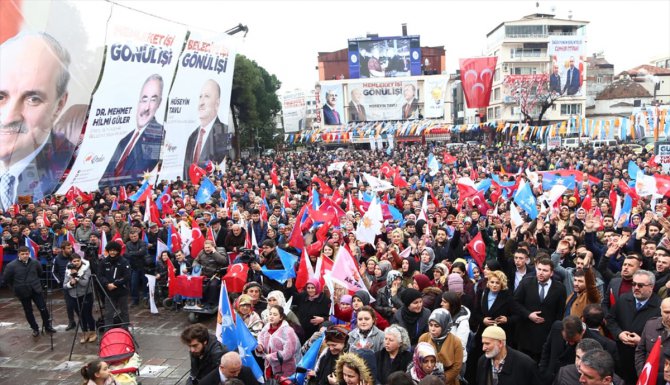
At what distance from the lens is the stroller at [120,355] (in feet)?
17.2

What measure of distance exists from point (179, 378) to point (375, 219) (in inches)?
199

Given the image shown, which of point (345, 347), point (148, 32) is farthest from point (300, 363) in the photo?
point (148, 32)

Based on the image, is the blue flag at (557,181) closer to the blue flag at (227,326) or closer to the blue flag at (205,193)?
the blue flag at (205,193)

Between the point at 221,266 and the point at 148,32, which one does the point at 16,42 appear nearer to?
the point at 148,32

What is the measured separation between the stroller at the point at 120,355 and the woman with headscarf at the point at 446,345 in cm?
273

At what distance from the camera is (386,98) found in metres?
63.4

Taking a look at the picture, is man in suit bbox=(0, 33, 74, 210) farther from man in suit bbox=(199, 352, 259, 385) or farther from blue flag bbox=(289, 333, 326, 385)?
man in suit bbox=(199, 352, 259, 385)

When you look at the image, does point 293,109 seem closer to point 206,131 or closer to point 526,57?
point 526,57

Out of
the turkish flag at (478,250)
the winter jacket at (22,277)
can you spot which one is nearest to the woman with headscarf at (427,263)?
the turkish flag at (478,250)

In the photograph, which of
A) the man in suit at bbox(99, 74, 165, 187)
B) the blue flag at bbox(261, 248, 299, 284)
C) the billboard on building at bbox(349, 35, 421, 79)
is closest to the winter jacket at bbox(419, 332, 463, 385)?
the blue flag at bbox(261, 248, 299, 284)

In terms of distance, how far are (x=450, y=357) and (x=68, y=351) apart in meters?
6.34

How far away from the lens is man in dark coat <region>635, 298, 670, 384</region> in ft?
13.9

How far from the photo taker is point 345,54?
295 ft

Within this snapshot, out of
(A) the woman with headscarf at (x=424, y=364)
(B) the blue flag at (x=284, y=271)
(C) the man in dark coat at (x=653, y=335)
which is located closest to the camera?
(C) the man in dark coat at (x=653, y=335)
